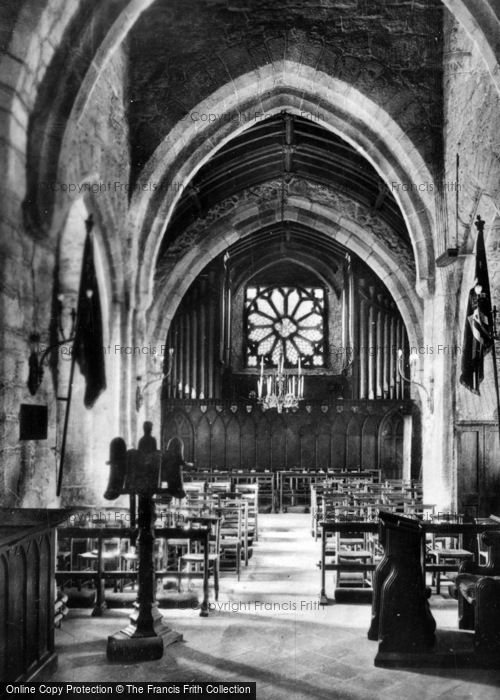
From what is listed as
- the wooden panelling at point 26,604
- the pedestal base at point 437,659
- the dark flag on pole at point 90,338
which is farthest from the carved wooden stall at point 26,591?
the dark flag on pole at point 90,338

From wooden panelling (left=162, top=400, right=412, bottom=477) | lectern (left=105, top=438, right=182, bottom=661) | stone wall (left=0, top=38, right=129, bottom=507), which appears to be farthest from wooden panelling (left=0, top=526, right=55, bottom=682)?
wooden panelling (left=162, top=400, right=412, bottom=477)

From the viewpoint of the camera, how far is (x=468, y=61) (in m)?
8.22

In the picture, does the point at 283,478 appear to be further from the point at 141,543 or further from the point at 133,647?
the point at 133,647

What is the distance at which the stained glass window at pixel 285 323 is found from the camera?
17.1 m

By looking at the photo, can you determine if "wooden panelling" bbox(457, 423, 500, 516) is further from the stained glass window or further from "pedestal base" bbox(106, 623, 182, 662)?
the stained glass window

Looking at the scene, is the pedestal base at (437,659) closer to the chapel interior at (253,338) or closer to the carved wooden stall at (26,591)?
the chapel interior at (253,338)

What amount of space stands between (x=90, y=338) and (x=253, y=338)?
35.0 ft

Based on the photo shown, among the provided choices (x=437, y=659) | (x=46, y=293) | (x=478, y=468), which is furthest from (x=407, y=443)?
(x=46, y=293)

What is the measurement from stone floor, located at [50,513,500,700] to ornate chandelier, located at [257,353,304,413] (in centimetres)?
679

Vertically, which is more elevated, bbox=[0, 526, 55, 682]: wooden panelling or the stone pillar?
the stone pillar

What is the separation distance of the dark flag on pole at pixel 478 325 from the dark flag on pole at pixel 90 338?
141 inches

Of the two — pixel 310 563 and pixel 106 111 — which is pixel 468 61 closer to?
pixel 106 111

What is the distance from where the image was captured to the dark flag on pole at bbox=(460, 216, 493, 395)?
633 cm

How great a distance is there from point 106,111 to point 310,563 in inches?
241
